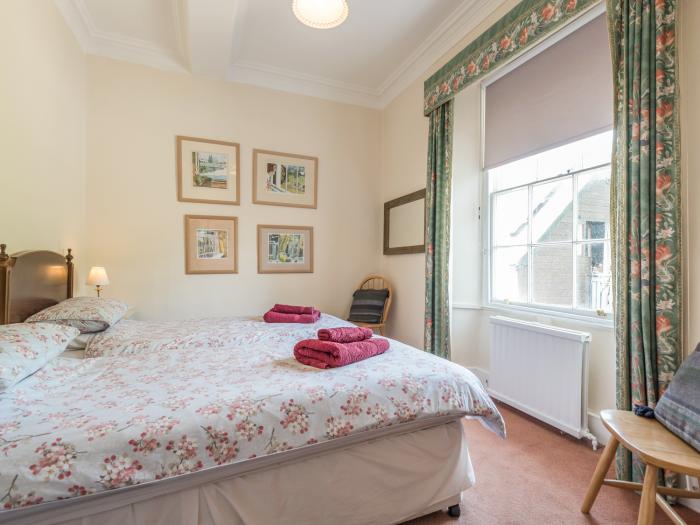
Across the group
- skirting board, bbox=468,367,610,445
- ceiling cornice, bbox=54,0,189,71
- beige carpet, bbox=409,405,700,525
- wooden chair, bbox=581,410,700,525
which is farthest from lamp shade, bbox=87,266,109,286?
skirting board, bbox=468,367,610,445

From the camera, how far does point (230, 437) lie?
1105mm

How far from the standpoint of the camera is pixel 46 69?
234 centimetres

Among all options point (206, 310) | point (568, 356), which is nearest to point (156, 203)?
point (206, 310)

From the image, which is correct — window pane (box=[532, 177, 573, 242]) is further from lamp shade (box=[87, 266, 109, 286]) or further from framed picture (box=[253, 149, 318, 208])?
lamp shade (box=[87, 266, 109, 286])

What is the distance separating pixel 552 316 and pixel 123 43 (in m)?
4.22

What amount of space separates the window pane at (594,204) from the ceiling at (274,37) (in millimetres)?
1441

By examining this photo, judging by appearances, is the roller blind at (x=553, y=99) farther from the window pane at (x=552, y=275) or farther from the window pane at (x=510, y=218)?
the window pane at (x=552, y=275)

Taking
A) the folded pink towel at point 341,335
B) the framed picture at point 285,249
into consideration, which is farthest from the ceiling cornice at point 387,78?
the folded pink towel at point 341,335

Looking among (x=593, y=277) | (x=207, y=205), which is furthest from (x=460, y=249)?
(x=207, y=205)

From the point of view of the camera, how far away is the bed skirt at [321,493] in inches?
39.6

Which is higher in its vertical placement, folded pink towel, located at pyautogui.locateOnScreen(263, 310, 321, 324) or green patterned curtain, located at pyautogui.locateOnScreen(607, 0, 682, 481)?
green patterned curtain, located at pyautogui.locateOnScreen(607, 0, 682, 481)

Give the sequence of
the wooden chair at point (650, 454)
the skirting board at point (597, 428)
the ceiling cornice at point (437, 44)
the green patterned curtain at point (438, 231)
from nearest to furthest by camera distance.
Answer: the wooden chair at point (650, 454) → the skirting board at point (597, 428) → the ceiling cornice at point (437, 44) → the green patterned curtain at point (438, 231)

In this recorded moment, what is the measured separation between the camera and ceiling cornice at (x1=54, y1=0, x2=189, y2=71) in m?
2.70

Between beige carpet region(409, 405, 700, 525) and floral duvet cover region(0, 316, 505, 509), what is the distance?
1.24 feet
